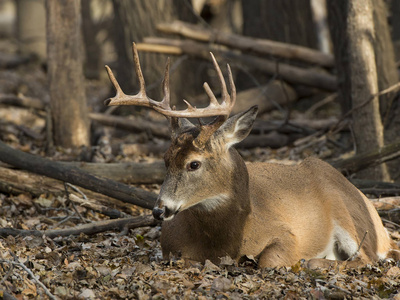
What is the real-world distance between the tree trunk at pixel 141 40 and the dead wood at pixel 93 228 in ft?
18.7

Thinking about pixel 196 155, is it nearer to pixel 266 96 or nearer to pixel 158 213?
pixel 158 213

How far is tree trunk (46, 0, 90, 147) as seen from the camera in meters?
9.22

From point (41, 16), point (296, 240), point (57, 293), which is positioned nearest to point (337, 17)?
point (296, 240)

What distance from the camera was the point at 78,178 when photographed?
711cm

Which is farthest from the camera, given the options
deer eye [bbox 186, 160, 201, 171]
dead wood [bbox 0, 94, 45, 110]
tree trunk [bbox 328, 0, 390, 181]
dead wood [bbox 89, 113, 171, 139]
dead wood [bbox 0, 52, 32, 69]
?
dead wood [bbox 0, 52, 32, 69]

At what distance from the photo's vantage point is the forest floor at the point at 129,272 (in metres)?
4.63

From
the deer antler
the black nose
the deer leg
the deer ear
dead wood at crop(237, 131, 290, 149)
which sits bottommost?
dead wood at crop(237, 131, 290, 149)

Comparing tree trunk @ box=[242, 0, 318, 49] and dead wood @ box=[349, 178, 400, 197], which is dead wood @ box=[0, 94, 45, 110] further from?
dead wood @ box=[349, 178, 400, 197]

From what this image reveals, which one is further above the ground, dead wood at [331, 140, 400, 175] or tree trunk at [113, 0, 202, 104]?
tree trunk at [113, 0, 202, 104]

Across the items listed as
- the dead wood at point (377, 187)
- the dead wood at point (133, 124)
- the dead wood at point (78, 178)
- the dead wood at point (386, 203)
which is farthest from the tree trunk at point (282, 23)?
the dead wood at point (78, 178)

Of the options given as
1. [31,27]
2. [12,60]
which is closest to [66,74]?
[12,60]

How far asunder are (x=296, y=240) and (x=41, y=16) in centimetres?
1617

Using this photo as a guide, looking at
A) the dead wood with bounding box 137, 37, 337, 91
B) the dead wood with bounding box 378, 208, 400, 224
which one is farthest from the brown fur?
the dead wood with bounding box 137, 37, 337, 91

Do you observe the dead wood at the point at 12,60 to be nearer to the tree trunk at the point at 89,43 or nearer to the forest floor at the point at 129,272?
the tree trunk at the point at 89,43
